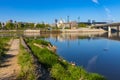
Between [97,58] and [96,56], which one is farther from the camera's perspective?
[96,56]

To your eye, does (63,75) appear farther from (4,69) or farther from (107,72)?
(107,72)

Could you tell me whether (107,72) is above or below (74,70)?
below

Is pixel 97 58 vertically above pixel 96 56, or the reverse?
pixel 97 58

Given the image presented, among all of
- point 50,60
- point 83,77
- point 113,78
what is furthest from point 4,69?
point 113,78

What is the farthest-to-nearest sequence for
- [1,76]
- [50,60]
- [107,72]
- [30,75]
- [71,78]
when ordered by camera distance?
1. [107,72]
2. [50,60]
3. [71,78]
4. [1,76]
5. [30,75]

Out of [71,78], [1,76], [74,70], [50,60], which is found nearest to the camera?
[1,76]

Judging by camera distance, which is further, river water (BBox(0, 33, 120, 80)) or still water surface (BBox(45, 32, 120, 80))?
river water (BBox(0, 33, 120, 80))

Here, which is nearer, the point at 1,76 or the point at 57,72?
the point at 1,76

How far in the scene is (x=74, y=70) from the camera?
76.3ft

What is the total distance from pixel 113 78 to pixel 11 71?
519 inches

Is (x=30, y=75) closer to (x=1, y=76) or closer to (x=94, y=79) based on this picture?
(x=1, y=76)

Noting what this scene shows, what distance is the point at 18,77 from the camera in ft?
59.1

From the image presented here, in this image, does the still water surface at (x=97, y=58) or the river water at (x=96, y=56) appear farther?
the river water at (x=96, y=56)

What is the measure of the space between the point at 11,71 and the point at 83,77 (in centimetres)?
553
